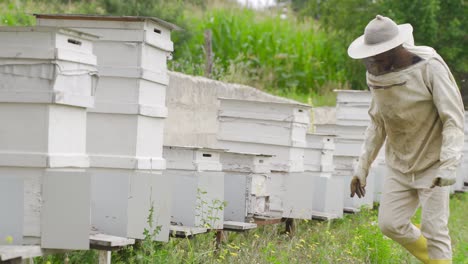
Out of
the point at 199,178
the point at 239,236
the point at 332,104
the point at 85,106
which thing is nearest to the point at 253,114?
the point at 239,236

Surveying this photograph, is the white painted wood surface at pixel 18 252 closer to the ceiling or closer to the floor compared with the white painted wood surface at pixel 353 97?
closer to the floor

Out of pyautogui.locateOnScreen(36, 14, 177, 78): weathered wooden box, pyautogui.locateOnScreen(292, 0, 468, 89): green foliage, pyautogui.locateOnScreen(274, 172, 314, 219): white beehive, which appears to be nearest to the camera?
pyautogui.locateOnScreen(36, 14, 177, 78): weathered wooden box

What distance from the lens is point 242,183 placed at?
25.0 feet

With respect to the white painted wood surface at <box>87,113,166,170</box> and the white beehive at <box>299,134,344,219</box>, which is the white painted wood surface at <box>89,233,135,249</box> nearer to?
the white painted wood surface at <box>87,113,166,170</box>

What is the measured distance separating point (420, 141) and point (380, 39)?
2.47ft

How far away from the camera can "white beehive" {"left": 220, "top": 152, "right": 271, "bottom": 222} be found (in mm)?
7586

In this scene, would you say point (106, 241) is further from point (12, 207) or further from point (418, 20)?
point (418, 20)

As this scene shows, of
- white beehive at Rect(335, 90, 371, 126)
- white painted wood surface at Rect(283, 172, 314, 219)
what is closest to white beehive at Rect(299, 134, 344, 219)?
white painted wood surface at Rect(283, 172, 314, 219)

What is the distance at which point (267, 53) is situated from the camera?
1822 cm

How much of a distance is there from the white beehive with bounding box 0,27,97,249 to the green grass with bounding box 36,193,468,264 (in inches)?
40.0

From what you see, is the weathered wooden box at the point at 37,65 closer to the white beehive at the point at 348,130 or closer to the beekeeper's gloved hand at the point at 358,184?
the beekeeper's gloved hand at the point at 358,184

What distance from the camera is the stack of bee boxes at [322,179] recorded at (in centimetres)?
952

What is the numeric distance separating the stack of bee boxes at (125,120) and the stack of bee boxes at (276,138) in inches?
109

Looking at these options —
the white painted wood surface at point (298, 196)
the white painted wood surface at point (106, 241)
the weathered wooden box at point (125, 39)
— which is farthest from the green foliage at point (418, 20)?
the white painted wood surface at point (106, 241)
